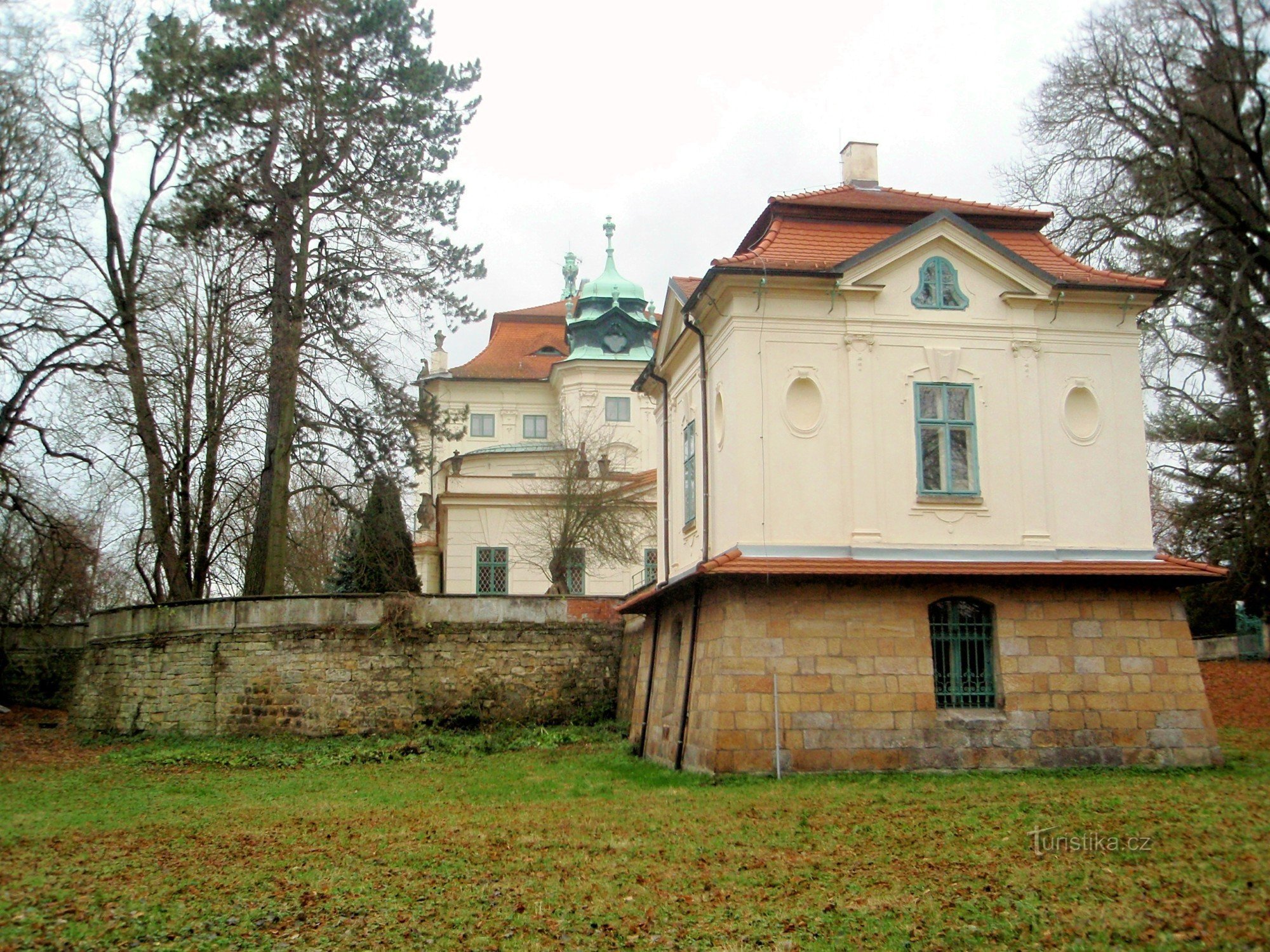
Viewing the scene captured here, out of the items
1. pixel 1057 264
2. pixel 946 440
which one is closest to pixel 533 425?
pixel 1057 264

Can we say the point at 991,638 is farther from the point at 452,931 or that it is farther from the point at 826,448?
the point at 452,931

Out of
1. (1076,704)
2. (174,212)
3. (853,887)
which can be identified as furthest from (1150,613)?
(174,212)

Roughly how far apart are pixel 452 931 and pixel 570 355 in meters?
42.9

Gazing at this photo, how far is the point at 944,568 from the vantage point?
1620cm

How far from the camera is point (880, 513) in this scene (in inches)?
659

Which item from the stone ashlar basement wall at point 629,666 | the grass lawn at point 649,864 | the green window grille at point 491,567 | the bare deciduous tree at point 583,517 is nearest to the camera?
the grass lawn at point 649,864

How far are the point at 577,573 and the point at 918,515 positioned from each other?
20098mm

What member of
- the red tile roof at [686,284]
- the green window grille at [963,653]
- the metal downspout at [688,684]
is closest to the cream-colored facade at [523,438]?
the red tile roof at [686,284]

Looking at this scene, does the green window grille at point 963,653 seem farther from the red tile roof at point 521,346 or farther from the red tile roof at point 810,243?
the red tile roof at point 521,346

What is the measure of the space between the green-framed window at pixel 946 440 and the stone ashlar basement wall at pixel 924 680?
4.64ft

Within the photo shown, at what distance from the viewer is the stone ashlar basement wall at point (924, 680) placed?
51.6ft

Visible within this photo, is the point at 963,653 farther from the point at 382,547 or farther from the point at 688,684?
the point at 382,547

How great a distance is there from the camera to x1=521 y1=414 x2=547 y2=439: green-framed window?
52.0m

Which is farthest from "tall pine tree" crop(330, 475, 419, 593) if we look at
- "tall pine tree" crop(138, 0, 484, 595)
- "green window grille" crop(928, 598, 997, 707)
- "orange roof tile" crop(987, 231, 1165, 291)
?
"orange roof tile" crop(987, 231, 1165, 291)
